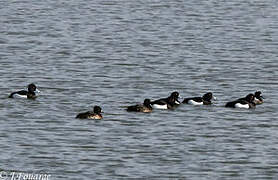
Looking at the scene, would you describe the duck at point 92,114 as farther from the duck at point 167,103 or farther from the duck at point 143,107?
the duck at point 167,103

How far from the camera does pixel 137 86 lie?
36.6 m

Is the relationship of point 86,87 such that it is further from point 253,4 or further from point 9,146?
point 253,4

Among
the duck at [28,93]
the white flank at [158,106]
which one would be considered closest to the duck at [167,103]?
the white flank at [158,106]

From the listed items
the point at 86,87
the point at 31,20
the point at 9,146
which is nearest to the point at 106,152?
the point at 9,146

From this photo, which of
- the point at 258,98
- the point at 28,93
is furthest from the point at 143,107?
the point at 258,98

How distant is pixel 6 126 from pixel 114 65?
41.1 ft

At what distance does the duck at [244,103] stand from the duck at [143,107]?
103 inches

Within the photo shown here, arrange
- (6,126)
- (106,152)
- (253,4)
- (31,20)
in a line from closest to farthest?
1. (106,152)
2. (6,126)
3. (31,20)
4. (253,4)

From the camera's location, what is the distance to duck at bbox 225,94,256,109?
32.8m

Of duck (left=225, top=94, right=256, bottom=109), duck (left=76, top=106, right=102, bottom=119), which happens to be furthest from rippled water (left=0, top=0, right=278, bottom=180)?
duck (left=225, top=94, right=256, bottom=109)

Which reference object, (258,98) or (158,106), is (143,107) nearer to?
(158,106)

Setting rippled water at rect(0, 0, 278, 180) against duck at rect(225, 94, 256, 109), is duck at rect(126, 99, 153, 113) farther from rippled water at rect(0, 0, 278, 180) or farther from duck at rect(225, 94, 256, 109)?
duck at rect(225, 94, 256, 109)

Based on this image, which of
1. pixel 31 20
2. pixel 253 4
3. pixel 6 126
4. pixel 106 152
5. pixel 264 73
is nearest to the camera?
pixel 106 152

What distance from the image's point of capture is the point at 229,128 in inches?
1183
